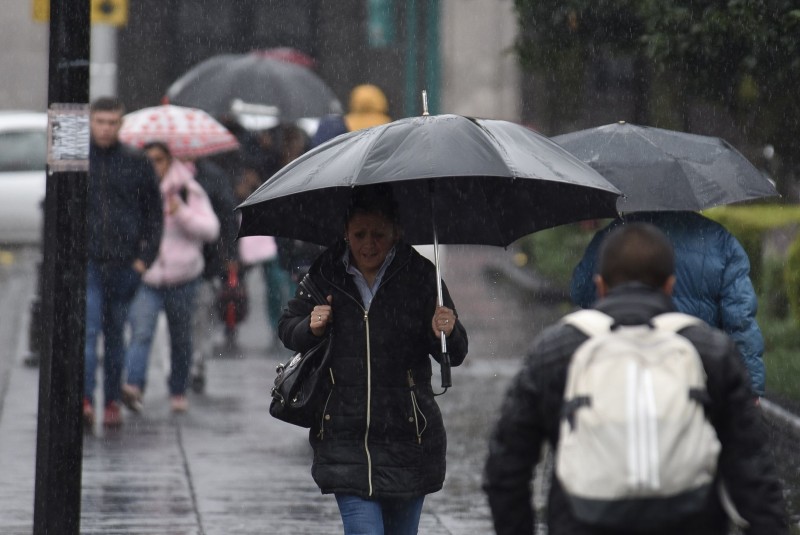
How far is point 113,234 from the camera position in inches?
390

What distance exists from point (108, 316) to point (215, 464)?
59.3 inches

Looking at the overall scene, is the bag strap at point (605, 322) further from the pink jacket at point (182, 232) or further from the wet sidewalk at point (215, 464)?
the pink jacket at point (182, 232)

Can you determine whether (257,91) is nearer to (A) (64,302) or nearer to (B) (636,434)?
(A) (64,302)

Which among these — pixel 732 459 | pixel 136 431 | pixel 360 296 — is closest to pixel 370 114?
pixel 136 431

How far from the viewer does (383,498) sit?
17.3 ft

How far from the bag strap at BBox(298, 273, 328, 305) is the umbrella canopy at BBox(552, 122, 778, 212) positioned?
1.53 m

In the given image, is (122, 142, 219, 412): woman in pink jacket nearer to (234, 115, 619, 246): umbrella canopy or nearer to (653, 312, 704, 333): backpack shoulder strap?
(234, 115, 619, 246): umbrella canopy

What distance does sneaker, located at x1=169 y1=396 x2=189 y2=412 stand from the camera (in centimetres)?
1078

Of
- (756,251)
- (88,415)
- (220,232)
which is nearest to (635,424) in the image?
(88,415)

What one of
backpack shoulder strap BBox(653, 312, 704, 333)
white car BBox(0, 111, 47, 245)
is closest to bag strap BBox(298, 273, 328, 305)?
backpack shoulder strap BBox(653, 312, 704, 333)

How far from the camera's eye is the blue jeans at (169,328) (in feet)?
34.4

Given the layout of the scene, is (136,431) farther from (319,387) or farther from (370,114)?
(319,387)

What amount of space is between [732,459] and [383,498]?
A: 1.77 metres

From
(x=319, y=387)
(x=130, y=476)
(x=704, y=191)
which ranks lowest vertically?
(x=130, y=476)
